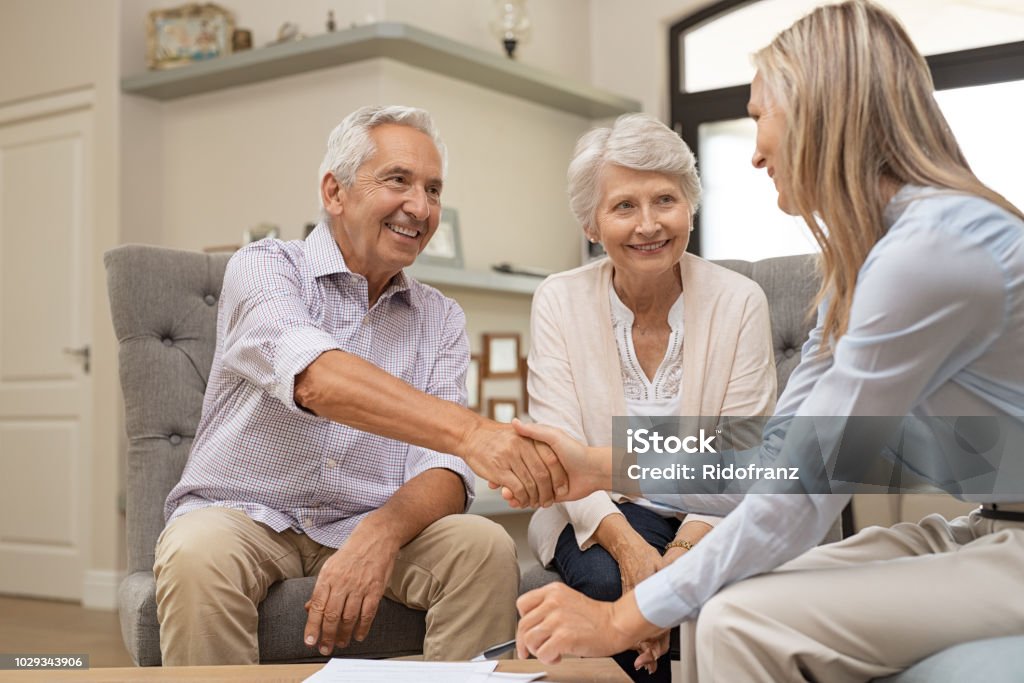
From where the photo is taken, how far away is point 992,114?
15.0 ft

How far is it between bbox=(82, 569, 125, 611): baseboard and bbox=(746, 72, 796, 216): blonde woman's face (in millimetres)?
3932

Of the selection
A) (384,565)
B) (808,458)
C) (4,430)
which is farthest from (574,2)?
(808,458)

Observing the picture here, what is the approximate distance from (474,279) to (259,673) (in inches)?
118

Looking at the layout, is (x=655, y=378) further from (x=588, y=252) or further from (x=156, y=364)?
(x=588, y=252)

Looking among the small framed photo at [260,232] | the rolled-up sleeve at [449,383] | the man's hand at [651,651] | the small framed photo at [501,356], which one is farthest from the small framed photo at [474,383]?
the man's hand at [651,651]

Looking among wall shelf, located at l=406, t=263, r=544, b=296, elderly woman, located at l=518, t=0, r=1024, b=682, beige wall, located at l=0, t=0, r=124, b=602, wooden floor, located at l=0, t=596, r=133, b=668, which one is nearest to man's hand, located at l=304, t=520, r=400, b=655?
elderly woman, located at l=518, t=0, r=1024, b=682

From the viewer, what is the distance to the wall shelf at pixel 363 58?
Answer: 398cm

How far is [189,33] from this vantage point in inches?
178

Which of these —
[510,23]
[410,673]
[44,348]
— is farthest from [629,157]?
[44,348]

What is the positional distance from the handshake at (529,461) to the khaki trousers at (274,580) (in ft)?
0.48

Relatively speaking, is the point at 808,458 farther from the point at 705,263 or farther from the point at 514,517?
the point at 514,517

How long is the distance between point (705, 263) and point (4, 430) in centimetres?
404

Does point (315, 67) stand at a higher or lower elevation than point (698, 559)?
higher

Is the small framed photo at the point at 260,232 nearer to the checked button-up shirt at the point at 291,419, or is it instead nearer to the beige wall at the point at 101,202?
the beige wall at the point at 101,202
